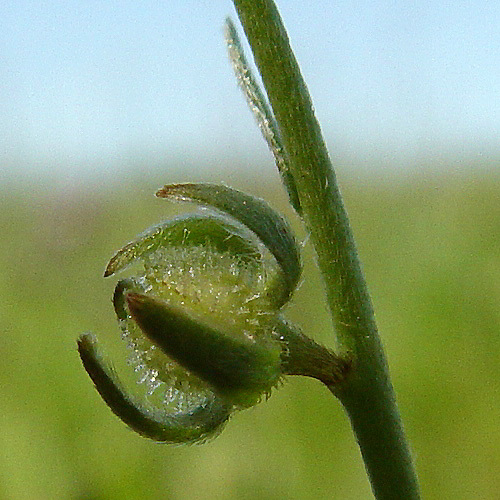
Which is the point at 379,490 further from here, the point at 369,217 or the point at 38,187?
the point at 38,187

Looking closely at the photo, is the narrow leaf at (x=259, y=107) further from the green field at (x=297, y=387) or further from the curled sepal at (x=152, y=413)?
the green field at (x=297, y=387)

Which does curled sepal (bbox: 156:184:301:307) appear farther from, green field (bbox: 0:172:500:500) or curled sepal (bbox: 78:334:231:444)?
green field (bbox: 0:172:500:500)

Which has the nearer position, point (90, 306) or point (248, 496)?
point (248, 496)

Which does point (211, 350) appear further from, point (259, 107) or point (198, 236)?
point (259, 107)

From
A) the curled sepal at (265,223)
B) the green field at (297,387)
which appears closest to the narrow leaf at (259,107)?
the curled sepal at (265,223)

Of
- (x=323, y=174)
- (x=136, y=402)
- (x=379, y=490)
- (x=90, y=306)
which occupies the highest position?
(x=90, y=306)

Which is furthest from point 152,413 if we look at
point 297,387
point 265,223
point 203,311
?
point 297,387

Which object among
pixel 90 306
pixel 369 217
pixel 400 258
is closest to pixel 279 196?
pixel 369 217
